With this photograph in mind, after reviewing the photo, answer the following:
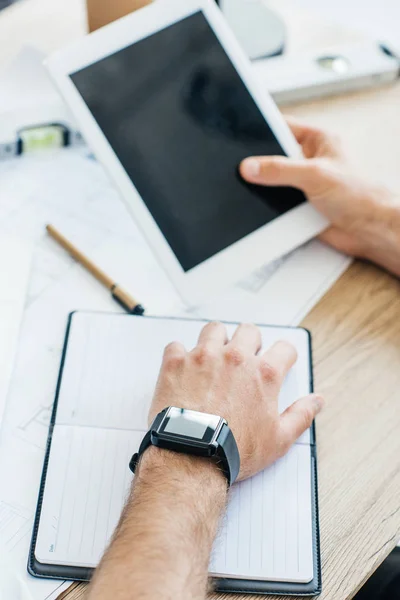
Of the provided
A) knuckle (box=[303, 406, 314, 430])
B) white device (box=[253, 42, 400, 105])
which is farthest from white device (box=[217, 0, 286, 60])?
knuckle (box=[303, 406, 314, 430])

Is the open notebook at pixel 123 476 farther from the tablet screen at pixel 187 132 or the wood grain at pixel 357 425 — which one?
the tablet screen at pixel 187 132

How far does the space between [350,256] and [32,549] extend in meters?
0.56

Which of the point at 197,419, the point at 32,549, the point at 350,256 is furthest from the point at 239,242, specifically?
the point at 32,549

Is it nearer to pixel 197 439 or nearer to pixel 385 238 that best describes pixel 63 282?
pixel 197 439

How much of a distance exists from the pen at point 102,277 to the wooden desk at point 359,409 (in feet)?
0.72

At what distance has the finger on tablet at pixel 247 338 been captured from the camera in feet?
2.59

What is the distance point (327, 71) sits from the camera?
3.81 ft

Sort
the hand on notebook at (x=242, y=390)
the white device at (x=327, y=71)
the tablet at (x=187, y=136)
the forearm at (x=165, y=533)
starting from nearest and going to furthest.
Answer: the forearm at (x=165, y=533), the hand on notebook at (x=242, y=390), the tablet at (x=187, y=136), the white device at (x=327, y=71)

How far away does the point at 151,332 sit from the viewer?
0.83 metres

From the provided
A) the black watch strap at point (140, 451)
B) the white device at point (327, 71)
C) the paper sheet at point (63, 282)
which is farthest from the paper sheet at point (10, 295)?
the white device at point (327, 71)

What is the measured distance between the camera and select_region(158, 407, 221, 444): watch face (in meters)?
0.67

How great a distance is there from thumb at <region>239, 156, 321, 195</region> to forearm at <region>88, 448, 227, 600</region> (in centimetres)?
39

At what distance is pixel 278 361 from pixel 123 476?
0.22 m

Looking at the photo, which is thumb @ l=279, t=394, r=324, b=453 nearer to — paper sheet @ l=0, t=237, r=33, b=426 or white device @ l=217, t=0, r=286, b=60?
paper sheet @ l=0, t=237, r=33, b=426
